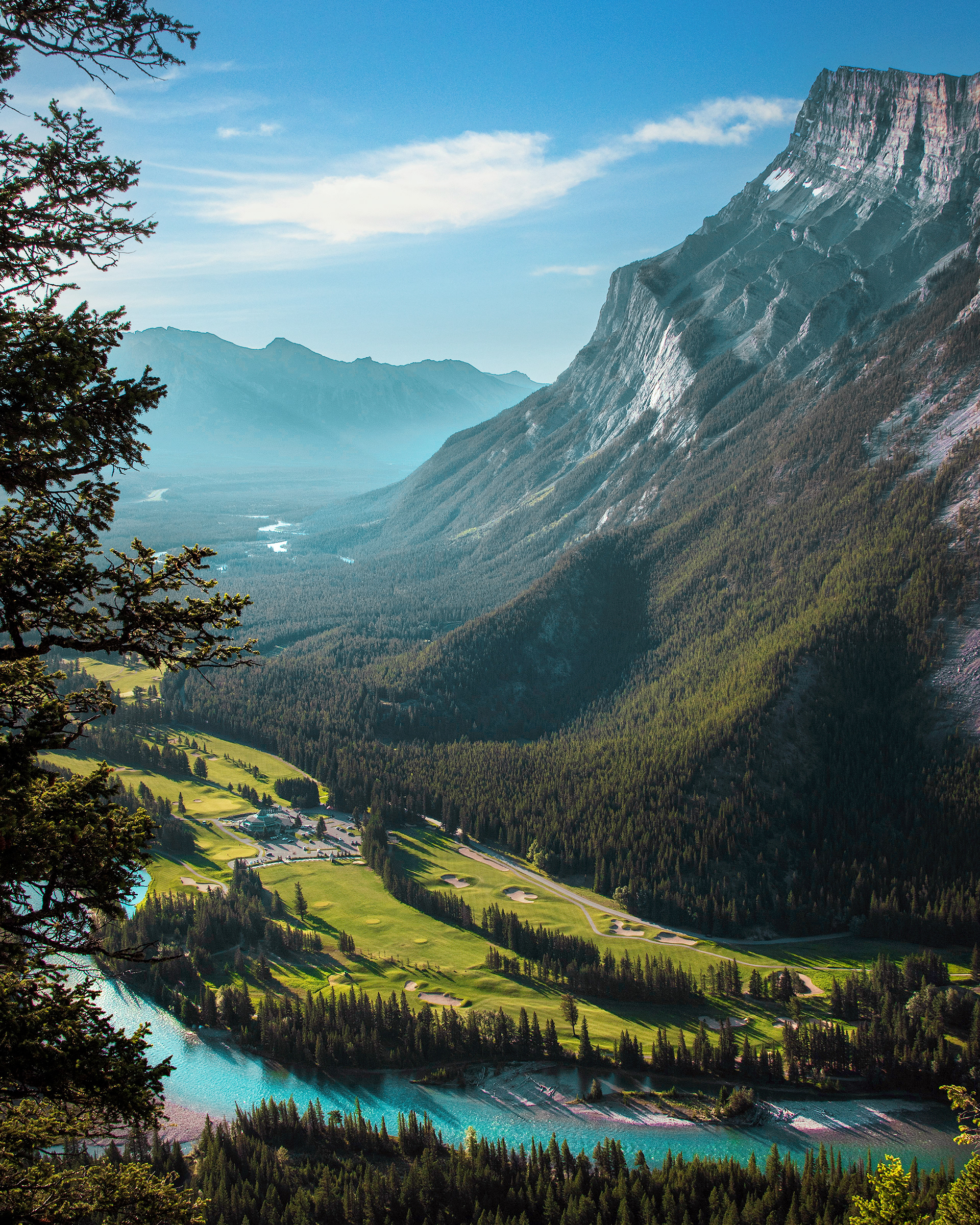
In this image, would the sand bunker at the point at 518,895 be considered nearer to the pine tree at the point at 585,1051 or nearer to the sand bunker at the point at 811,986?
the pine tree at the point at 585,1051

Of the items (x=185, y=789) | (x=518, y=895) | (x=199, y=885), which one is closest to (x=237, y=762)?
(x=185, y=789)

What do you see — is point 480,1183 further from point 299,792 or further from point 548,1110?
point 299,792

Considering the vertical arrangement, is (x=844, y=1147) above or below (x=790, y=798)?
below

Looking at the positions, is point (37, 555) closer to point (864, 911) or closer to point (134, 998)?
point (134, 998)

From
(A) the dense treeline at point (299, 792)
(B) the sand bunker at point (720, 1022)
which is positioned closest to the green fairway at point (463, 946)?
(B) the sand bunker at point (720, 1022)

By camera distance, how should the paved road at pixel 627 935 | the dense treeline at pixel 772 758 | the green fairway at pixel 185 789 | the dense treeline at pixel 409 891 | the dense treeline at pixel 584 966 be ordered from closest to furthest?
the dense treeline at pixel 584 966
the paved road at pixel 627 935
the dense treeline at pixel 409 891
the dense treeline at pixel 772 758
the green fairway at pixel 185 789

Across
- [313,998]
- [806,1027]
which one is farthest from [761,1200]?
[313,998]
